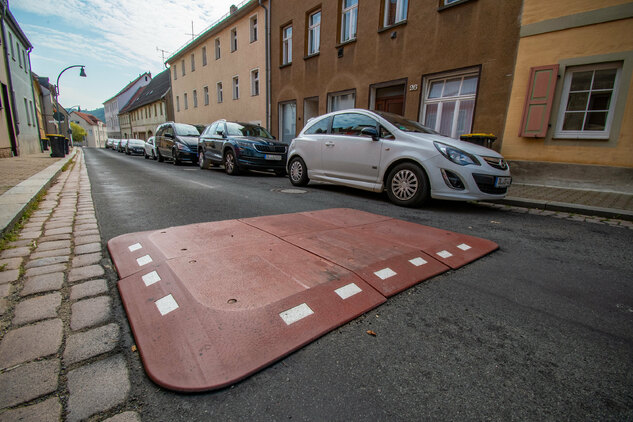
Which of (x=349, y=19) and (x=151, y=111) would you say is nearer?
(x=349, y=19)

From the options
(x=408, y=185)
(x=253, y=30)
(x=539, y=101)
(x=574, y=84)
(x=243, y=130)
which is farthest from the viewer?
(x=253, y=30)

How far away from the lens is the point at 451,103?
9383mm

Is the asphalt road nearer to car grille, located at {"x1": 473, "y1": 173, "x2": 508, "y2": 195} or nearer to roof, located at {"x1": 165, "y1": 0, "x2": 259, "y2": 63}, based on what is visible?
car grille, located at {"x1": 473, "y1": 173, "x2": 508, "y2": 195}

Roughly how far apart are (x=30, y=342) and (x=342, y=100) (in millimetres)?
13043

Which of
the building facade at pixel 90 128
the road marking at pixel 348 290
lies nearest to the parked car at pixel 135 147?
the road marking at pixel 348 290

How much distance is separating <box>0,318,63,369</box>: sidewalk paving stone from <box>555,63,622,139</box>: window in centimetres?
955

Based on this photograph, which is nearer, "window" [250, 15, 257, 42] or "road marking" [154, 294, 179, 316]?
"road marking" [154, 294, 179, 316]

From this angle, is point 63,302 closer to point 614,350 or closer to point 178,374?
point 178,374

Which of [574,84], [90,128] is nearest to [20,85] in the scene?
[574,84]

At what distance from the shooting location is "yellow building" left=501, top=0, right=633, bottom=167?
21.6ft

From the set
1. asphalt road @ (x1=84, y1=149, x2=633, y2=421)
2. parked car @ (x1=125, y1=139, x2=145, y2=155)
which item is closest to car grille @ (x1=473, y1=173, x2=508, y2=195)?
asphalt road @ (x1=84, y1=149, x2=633, y2=421)

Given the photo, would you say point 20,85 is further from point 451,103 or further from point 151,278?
point 151,278

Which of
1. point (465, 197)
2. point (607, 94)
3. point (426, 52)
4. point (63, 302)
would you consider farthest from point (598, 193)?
point (63, 302)

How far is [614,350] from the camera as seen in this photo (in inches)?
62.7
